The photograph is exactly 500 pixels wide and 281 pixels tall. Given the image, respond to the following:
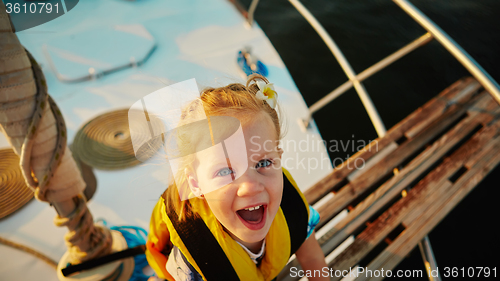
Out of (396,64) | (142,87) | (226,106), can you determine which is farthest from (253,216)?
(396,64)

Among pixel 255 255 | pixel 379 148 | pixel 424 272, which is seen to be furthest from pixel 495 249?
pixel 255 255

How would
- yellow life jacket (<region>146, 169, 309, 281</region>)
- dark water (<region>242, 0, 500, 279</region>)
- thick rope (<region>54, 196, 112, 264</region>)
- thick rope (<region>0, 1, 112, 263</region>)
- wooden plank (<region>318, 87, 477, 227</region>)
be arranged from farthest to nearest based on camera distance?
dark water (<region>242, 0, 500, 279</region>) < wooden plank (<region>318, 87, 477, 227</region>) < thick rope (<region>54, 196, 112, 264</region>) < yellow life jacket (<region>146, 169, 309, 281</region>) < thick rope (<region>0, 1, 112, 263</region>)

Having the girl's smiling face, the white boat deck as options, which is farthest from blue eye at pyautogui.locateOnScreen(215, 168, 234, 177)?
the white boat deck

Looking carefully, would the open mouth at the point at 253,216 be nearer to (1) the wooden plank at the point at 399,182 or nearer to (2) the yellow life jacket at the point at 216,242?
(2) the yellow life jacket at the point at 216,242

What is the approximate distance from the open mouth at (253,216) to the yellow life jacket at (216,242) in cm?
12

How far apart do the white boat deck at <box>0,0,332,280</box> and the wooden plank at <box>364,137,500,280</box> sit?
1.53ft

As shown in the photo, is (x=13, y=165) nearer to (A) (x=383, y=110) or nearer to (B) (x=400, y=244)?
(B) (x=400, y=244)

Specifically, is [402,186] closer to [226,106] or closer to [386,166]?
[386,166]

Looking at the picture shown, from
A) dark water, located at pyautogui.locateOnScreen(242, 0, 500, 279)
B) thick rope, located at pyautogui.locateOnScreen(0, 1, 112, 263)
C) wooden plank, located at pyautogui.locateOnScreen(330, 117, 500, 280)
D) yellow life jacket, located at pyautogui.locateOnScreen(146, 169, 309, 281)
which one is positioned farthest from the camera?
dark water, located at pyautogui.locateOnScreen(242, 0, 500, 279)

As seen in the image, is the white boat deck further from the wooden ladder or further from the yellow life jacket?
the wooden ladder

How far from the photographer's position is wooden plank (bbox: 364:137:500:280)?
105cm

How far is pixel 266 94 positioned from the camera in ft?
1.92

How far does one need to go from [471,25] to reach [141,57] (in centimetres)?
358

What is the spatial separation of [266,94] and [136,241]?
0.93 metres
